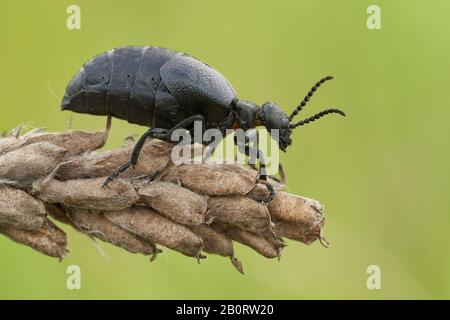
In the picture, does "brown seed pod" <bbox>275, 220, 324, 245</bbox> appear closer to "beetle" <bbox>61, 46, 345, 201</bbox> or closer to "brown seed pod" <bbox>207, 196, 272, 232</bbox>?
"brown seed pod" <bbox>207, 196, 272, 232</bbox>

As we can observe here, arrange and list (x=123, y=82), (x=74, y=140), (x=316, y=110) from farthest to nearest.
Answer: (x=316, y=110)
(x=123, y=82)
(x=74, y=140)

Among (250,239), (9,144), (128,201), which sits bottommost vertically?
(250,239)

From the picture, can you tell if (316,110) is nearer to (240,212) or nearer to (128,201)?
(240,212)

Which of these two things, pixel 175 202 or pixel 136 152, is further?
pixel 136 152

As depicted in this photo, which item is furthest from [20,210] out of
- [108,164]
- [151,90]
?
[151,90]

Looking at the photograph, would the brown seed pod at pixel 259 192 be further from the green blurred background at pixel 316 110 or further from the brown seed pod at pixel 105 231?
the green blurred background at pixel 316 110
